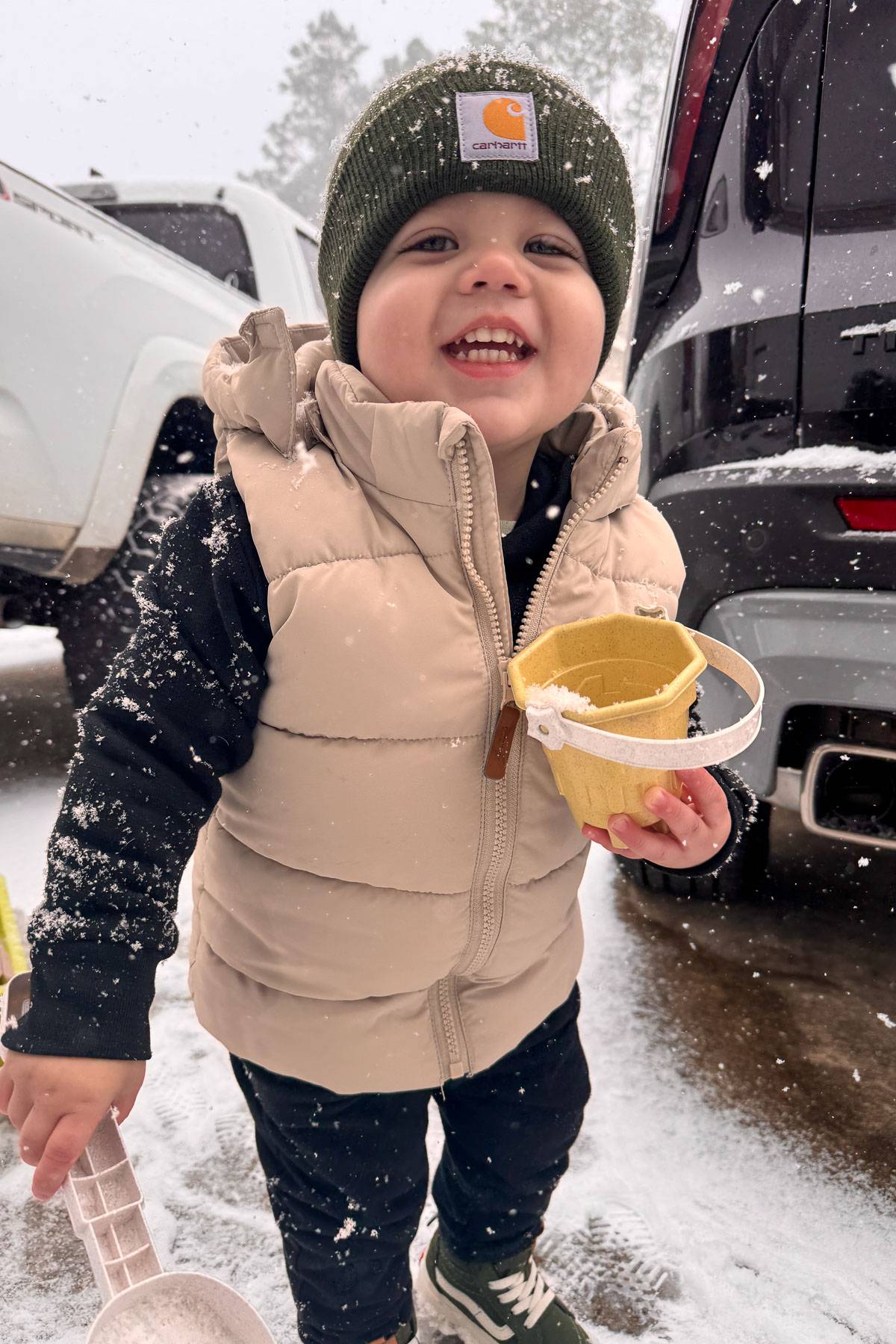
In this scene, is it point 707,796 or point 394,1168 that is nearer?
point 707,796

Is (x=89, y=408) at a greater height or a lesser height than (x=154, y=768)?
greater

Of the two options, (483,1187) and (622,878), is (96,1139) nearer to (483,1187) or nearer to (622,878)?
(483,1187)

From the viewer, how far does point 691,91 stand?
1768 millimetres

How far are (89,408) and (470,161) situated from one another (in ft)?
6.30

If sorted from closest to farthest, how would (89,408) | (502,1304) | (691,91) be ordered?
(502,1304) < (691,91) < (89,408)

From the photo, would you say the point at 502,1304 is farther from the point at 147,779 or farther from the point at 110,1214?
the point at 147,779

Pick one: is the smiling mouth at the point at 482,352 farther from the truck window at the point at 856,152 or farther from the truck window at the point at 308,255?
the truck window at the point at 308,255

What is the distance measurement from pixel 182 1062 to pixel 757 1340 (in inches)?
45.9

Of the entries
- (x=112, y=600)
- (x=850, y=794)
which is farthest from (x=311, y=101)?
(x=850, y=794)

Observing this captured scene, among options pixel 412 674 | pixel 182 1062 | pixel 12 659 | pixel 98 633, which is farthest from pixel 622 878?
pixel 12 659

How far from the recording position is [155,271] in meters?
3.20

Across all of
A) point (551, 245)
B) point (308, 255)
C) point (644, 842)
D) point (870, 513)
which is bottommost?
point (644, 842)

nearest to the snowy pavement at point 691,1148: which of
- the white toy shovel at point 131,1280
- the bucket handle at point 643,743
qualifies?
the white toy shovel at point 131,1280

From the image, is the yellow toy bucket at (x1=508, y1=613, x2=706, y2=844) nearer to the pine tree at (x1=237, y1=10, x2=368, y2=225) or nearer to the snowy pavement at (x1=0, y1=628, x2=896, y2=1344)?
the snowy pavement at (x1=0, y1=628, x2=896, y2=1344)
